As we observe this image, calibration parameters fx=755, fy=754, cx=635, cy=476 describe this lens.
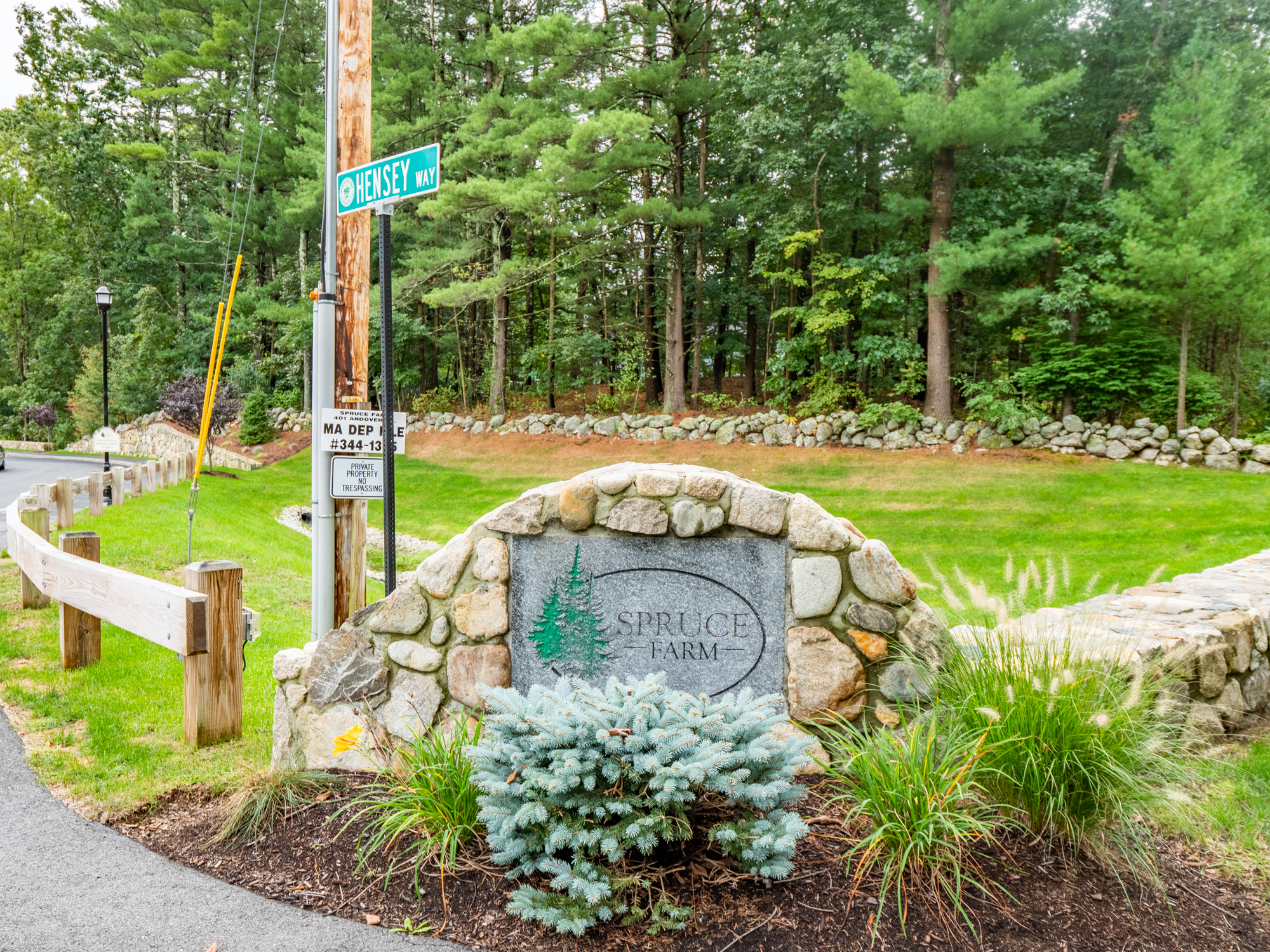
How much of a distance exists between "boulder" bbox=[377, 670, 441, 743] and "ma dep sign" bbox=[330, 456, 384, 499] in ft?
3.54

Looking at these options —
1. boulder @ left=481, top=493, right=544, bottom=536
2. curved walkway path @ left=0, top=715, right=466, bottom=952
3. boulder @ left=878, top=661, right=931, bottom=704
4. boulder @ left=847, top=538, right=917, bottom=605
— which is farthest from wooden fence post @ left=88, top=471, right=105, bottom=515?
boulder @ left=878, top=661, right=931, bottom=704

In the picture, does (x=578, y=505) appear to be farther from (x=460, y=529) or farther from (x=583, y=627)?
(x=460, y=529)

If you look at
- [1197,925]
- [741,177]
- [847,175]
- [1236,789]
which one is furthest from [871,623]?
[741,177]

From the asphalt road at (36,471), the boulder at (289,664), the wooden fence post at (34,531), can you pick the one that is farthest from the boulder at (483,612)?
the asphalt road at (36,471)

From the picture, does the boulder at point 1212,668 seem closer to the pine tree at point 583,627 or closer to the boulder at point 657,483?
the boulder at point 657,483

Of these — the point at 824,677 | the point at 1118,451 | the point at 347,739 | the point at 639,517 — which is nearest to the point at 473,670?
the point at 347,739

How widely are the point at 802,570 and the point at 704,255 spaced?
20713 mm

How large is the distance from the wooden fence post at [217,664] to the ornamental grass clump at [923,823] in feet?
9.43

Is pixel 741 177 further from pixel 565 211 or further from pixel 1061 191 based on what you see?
pixel 1061 191

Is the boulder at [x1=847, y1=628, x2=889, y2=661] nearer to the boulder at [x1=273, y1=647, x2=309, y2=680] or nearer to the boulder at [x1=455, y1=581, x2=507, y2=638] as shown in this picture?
the boulder at [x1=455, y1=581, x2=507, y2=638]

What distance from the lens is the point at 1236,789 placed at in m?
3.20

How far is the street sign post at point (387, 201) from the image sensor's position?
11.0 feet

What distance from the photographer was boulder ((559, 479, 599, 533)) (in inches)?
131

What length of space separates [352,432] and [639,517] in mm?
1774
